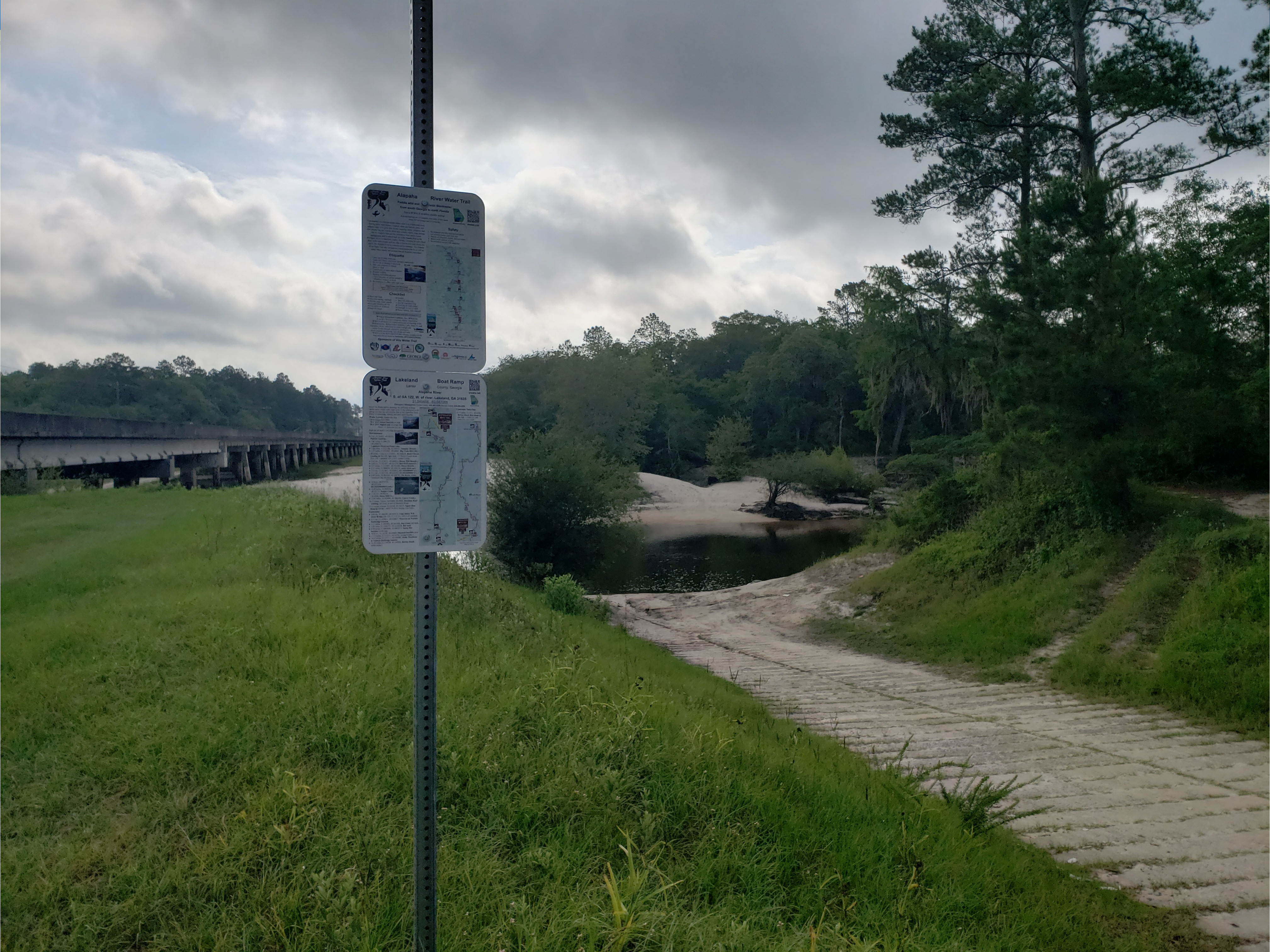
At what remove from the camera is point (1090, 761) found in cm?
618

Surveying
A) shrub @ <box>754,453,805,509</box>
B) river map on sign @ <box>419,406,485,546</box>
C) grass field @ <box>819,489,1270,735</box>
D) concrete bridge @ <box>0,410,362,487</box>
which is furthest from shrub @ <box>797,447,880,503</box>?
river map on sign @ <box>419,406,485,546</box>

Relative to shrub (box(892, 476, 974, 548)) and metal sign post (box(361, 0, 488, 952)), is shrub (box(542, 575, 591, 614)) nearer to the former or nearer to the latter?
shrub (box(892, 476, 974, 548))

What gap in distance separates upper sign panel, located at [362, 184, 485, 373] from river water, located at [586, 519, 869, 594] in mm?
21931

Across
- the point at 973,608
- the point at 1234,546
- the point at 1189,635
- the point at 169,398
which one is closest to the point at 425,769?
the point at 1189,635

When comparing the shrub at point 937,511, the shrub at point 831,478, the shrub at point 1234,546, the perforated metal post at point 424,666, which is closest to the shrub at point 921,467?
the shrub at point 937,511

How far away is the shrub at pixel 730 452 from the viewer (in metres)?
59.0

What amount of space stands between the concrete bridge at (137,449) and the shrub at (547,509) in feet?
16.9

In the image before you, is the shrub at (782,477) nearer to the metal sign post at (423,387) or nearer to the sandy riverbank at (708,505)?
the sandy riverbank at (708,505)

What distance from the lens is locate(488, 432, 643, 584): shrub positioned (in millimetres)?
22703

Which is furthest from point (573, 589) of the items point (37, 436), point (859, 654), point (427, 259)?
point (427, 259)

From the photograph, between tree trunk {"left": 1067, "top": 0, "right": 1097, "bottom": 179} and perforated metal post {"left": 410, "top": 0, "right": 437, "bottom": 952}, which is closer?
perforated metal post {"left": 410, "top": 0, "right": 437, "bottom": 952}

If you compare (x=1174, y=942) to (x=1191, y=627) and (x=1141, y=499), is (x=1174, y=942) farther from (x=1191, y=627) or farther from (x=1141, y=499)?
(x=1141, y=499)

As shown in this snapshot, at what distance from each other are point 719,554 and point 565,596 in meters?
18.5

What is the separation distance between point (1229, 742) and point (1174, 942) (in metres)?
4.65
